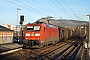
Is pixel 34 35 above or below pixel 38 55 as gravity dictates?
above

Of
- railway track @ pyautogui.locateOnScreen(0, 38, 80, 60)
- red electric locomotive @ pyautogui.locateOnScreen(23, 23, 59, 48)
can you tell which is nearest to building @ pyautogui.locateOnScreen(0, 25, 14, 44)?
red electric locomotive @ pyautogui.locateOnScreen(23, 23, 59, 48)

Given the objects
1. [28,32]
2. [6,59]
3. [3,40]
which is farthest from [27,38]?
[3,40]

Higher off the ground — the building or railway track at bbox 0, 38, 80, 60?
the building

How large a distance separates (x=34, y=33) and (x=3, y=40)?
74.8 ft

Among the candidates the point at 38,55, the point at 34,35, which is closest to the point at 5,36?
the point at 34,35

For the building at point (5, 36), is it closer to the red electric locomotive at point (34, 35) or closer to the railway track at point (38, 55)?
the red electric locomotive at point (34, 35)

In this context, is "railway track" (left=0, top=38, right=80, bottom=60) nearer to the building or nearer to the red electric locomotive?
the red electric locomotive

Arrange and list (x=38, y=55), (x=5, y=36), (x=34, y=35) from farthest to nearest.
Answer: (x=5, y=36) < (x=34, y=35) < (x=38, y=55)

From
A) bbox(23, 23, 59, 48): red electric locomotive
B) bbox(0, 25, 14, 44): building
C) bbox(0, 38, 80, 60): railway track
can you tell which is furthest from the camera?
bbox(0, 25, 14, 44): building

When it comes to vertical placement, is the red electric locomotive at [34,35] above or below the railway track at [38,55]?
above

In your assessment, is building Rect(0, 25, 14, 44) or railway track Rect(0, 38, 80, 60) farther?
building Rect(0, 25, 14, 44)

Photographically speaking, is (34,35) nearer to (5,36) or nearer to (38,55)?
(38,55)

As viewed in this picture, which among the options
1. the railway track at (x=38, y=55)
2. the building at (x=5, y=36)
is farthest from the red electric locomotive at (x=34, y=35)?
the building at (x=5, y=36)

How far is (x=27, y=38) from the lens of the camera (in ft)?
79.8
